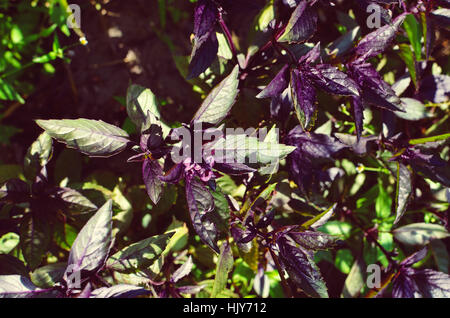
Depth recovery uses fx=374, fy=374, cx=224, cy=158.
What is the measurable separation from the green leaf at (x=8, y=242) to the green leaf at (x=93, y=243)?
51 cm

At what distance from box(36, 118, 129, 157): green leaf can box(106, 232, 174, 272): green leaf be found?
0.32 meters

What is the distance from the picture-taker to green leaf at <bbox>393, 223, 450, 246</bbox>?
165 centimetres

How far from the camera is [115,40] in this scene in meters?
2.17

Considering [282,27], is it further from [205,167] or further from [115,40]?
[115,40]

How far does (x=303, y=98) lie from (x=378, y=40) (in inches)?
14.1

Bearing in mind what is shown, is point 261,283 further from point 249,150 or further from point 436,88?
point 436,88

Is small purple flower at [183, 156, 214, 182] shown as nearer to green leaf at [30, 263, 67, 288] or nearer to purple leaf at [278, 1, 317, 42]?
purple leaf at [278, 1, 317, 42]

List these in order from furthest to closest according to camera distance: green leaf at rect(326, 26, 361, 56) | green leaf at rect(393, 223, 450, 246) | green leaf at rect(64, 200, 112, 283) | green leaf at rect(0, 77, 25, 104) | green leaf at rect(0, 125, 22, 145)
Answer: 1. green leaf at rect(0, 125, 22, 145)
2. green leaf at rect(0, 77, 25, 104)
3. green leaf at rect(393, 223, 450, 246)
4. green leaf at rect(326, 26, 361, 56)
5. green leaf at rect(64, 200, 112, 283)

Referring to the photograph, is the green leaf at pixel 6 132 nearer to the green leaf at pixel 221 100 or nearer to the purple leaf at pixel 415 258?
the green leaf at pixel 221 100

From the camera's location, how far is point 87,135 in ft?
3.67

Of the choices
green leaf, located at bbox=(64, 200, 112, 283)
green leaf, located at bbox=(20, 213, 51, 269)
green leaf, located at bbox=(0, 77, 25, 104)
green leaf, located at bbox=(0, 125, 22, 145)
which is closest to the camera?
green leaf, located at bbox=(64, 200, 112, 283)

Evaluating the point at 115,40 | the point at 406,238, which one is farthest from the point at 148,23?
the point at 406,238

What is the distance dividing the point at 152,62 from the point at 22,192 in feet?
3.68

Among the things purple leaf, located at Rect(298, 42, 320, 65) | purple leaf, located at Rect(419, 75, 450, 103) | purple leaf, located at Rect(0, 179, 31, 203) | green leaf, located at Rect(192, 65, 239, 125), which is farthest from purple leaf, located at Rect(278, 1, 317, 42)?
purple leaf, located at Rect(0, 179, 31, 203)
